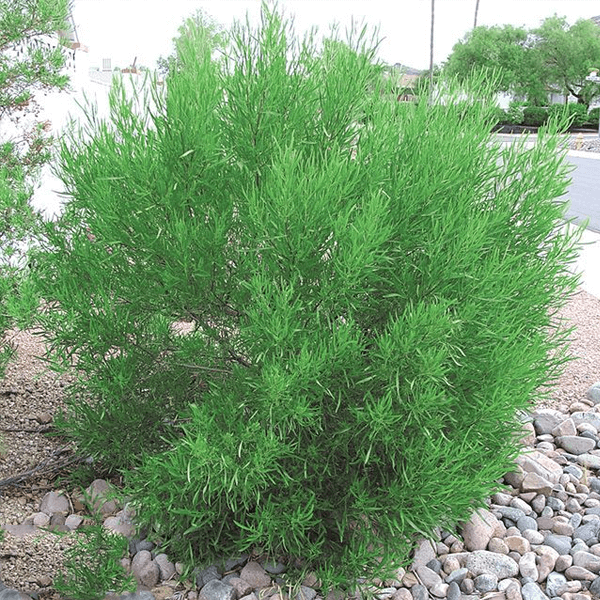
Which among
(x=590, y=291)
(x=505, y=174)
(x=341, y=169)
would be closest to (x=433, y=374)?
(x=341, y=169)

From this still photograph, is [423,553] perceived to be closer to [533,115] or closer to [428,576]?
Result: [428,576]

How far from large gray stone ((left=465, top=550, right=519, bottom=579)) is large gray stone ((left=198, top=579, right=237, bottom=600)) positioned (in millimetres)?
895

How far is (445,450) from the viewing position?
2.36 meters

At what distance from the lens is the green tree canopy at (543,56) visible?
1934 inches

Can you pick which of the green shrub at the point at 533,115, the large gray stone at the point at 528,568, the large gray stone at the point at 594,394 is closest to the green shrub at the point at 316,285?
the large gray stone at the point at 528,568

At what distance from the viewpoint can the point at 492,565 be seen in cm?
293

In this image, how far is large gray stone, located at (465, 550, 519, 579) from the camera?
2.91m

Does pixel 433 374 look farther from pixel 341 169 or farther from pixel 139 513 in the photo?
pixel 139 513

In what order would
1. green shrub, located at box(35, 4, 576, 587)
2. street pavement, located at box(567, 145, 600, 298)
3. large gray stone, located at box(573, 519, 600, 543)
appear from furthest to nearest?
street pavement, located at box(567, 145, 600, 298), large gray stone, located at box(573, 519, 600, 543), green shrub, located at box(35, 4, 576, 587)

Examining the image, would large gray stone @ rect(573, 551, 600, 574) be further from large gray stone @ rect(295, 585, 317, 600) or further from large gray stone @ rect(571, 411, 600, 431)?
large gray stone @ rect(571, 411, 600, 431)

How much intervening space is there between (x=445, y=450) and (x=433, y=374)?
0.83 feet

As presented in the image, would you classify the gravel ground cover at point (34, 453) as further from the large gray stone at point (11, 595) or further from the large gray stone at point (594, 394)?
the large gray stone at point (11, 595)

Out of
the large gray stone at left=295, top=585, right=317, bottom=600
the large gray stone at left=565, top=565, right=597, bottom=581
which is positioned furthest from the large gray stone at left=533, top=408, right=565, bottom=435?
the large gray stone at left=295, top=585, right=317, bottom=600

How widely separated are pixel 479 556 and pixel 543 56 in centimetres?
5253
